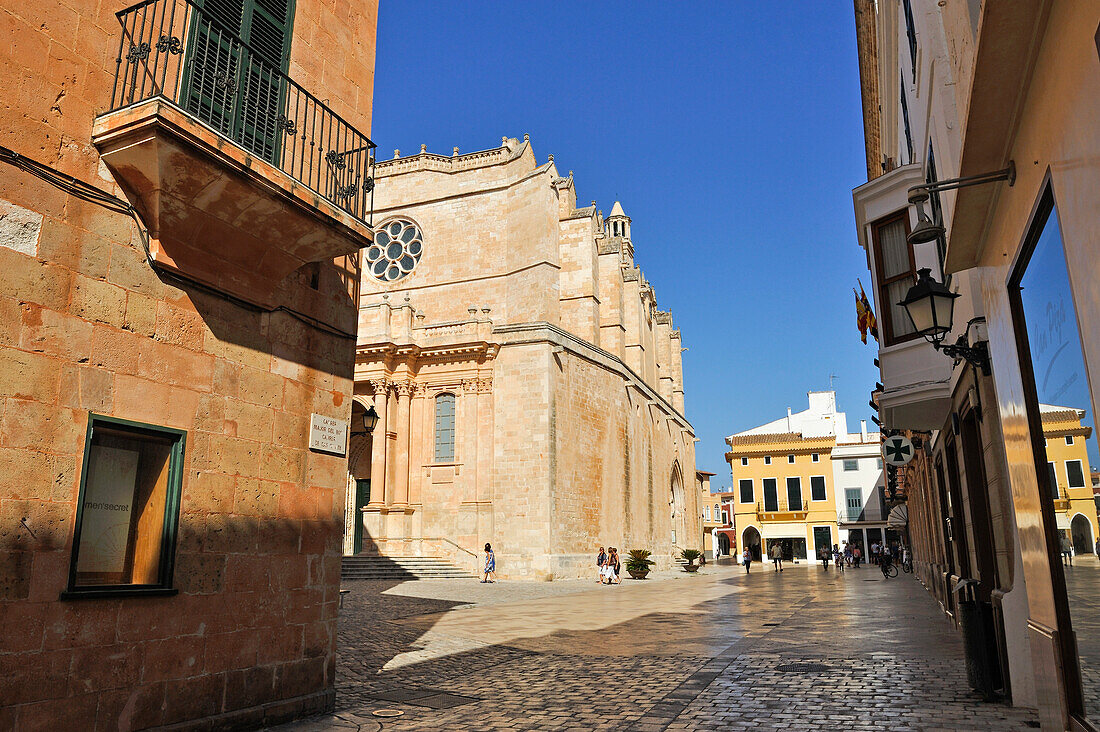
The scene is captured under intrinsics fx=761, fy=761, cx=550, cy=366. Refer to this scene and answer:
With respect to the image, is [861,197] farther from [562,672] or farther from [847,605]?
[847,605]

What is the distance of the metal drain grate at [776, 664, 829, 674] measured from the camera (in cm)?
855

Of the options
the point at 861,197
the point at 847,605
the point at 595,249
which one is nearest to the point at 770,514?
the point at 595,249

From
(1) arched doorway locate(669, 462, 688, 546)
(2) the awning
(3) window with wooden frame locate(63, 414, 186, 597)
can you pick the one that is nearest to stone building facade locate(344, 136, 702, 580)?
(1) arched doorway locate(669, 462, 688, 546)

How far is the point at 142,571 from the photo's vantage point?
5.44 meters

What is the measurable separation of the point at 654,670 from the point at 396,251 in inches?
1235

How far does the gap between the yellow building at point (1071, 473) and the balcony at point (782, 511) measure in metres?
53.9

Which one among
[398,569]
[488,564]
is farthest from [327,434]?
[488,564]

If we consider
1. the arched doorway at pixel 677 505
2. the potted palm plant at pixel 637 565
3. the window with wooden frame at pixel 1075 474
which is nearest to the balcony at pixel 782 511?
the arched doorway at pixel 677 505

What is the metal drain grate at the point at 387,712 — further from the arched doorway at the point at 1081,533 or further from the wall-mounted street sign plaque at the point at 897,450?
the wall-mounted street sign plaque at the point at 897,450

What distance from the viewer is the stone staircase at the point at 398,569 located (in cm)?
2603

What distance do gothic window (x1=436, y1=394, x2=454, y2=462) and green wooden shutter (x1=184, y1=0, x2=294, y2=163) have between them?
24.7 meters

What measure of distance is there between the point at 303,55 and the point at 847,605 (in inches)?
647

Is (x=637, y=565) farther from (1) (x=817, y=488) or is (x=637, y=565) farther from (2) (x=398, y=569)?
(1) (x=817, y=488)

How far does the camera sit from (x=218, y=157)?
5508 mm
